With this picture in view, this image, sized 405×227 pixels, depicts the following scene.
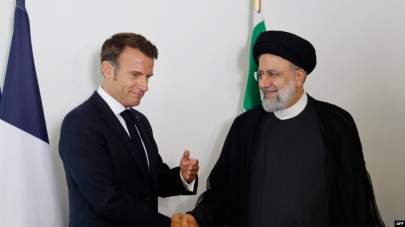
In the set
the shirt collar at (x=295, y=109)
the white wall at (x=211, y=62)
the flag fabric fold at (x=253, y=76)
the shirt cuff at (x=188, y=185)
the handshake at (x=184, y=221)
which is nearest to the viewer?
the handshake at (x=184, y=221)

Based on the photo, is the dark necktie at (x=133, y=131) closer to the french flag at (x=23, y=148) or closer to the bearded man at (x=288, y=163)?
the bearded man at (x=288, y=163)

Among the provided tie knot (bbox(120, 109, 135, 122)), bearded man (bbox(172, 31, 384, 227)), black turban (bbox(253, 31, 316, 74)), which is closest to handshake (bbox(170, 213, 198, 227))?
bearded man (bbox(172, 31, 384, 227))

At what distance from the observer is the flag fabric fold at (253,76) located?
9.07 feet

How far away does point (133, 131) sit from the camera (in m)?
2.15

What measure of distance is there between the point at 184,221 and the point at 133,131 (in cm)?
50

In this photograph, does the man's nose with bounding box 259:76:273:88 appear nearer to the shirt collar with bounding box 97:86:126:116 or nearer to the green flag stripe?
the green flag stripe

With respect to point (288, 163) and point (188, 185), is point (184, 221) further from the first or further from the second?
point (288, 163)

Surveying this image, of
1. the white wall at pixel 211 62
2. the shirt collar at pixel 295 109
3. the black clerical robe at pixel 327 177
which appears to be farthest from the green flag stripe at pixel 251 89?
the shirt collar at pixel 295 109

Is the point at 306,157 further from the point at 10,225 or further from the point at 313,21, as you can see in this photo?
the point at 10,225

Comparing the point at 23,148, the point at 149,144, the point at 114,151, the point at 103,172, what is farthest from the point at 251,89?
the point at 23,148

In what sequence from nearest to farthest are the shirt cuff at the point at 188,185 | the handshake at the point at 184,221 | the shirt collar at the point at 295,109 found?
the handshake at the point at 184,221 < the shirt collar at the point at 295,109 < the shirt cuff at the point at 188,185

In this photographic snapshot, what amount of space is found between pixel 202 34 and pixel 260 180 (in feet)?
3.50

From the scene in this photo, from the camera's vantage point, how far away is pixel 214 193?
7.88 feet

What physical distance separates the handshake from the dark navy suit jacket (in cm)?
13
